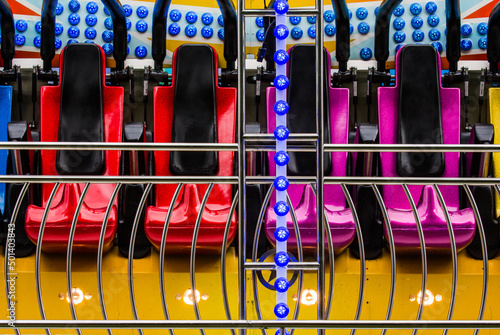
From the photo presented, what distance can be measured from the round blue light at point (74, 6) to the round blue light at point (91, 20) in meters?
0.09

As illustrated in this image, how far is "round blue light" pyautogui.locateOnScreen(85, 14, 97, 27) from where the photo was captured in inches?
119

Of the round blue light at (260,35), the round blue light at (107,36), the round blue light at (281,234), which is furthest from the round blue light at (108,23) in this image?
the round blue light at (281,234)

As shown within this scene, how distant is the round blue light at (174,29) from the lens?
121 inches

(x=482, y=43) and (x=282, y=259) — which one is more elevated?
(x=482, y=43)

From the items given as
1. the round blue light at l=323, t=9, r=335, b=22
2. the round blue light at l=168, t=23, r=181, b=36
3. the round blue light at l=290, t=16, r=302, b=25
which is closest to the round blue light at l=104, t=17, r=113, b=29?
the round blue light at l=168, t=23, r=181, b=36

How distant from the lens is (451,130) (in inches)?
104

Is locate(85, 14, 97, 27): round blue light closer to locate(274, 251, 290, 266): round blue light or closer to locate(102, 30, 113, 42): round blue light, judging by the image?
locate(102, 30, 113, 42): round blue light

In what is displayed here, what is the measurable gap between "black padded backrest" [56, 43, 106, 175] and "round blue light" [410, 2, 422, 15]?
1.91m

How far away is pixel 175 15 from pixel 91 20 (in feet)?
1.70

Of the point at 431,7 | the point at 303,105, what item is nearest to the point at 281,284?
the point at 303,105

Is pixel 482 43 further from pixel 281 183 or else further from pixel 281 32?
pixel 281 183

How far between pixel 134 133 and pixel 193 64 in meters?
0.52

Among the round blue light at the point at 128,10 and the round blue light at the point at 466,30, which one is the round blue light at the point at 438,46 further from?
the round blue light at the point at 128,10

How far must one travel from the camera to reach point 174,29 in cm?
307
